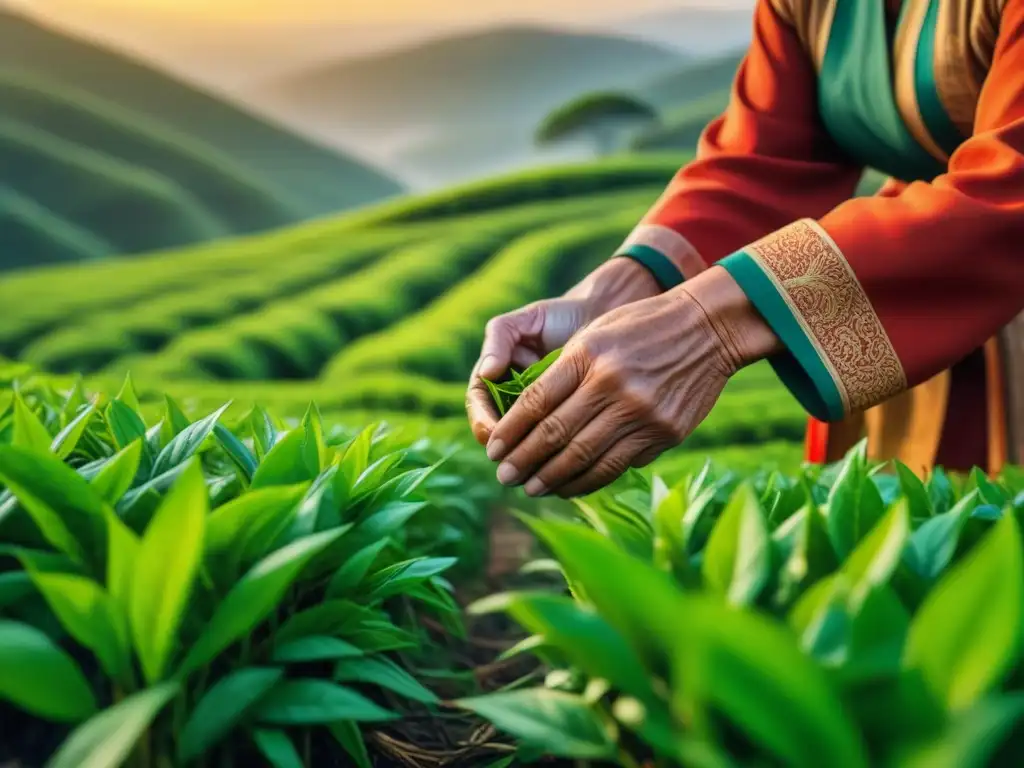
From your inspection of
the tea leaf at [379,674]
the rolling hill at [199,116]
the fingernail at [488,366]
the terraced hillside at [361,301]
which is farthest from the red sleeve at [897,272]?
the rolling hill at [199,116]

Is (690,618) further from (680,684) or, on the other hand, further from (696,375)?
(696,375)

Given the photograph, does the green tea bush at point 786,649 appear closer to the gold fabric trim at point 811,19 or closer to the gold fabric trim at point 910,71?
the gold fabric trim at point 910,71

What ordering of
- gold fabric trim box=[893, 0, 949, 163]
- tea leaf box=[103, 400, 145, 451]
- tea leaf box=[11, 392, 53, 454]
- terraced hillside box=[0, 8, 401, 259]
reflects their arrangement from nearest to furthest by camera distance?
tea leaf box=[11, 392, 53, 454] → tea leaf box=[103, 400, 145, 451] → gold fabric trim box=[893, 0, 949, 163] → terraced hillside box=[0, 8, 401, 259]

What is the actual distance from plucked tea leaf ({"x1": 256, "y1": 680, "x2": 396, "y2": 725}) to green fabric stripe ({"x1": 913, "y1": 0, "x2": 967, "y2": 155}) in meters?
1.18

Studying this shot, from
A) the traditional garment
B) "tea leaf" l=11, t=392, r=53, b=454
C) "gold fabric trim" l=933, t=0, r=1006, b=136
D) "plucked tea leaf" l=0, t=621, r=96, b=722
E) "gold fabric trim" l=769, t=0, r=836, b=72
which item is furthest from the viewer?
"gold fabric trim" l=769, t=0, r=836, b=72

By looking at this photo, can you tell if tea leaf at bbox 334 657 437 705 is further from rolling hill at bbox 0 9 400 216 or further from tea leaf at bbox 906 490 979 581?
rolling hill at bbox 0 9 400 216

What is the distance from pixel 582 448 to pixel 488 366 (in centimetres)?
21

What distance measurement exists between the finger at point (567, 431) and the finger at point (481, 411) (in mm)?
53

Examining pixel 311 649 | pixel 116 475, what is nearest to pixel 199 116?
pixel 116 475

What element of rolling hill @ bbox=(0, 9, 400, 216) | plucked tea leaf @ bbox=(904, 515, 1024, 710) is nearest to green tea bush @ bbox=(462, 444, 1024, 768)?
plucked tea leaf @ bbox=(904, 515, 1024, 710)

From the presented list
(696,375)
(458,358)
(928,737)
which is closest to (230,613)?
(928,737)

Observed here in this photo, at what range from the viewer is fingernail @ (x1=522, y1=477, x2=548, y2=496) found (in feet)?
3.37

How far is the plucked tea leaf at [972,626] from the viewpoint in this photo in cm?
42

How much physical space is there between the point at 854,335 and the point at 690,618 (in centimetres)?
79
